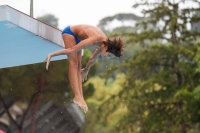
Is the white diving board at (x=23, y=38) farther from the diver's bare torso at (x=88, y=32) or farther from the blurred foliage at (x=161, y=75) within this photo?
the blurred foliage at (x=161, y=75)

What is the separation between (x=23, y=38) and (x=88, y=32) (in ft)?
11.6

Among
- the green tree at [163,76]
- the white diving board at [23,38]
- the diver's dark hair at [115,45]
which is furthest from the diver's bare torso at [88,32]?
the green tree at [163,76]

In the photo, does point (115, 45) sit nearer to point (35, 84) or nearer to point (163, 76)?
point (163, 76)

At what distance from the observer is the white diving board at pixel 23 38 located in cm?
815

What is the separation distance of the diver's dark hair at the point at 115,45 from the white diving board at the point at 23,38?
254 cm

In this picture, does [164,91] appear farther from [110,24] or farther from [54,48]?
[110,24]

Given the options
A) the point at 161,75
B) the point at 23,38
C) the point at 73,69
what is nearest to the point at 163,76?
the point at 161,75

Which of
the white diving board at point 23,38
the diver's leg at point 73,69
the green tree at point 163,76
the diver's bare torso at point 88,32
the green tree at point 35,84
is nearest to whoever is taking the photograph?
the diver's bare torso at point 88,32

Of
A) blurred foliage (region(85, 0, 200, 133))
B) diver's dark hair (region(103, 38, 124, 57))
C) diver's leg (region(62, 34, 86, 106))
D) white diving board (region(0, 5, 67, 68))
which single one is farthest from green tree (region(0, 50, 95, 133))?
diver's dark hair (region(103, 38, 124, 57))

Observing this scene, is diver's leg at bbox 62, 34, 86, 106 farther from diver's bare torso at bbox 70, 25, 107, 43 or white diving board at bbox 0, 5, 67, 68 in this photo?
white diving board at bbox 0, 5, 67, 68

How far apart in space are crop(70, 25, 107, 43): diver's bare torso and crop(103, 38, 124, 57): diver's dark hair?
0.18ft

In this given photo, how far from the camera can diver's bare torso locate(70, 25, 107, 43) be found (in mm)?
5758

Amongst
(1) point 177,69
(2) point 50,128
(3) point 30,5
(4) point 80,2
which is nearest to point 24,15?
(3) point 30,5

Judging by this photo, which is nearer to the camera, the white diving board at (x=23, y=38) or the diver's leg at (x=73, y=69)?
the diver's leg at (x=73, y=69)
